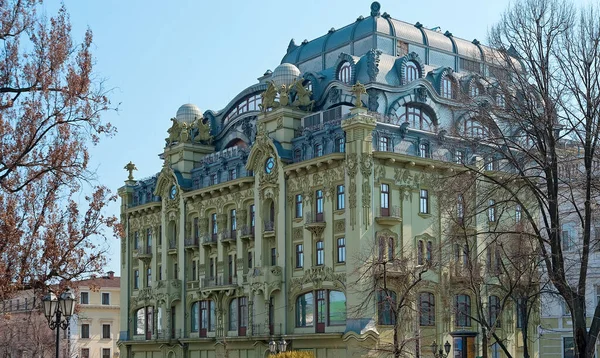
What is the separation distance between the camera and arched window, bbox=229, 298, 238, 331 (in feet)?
218

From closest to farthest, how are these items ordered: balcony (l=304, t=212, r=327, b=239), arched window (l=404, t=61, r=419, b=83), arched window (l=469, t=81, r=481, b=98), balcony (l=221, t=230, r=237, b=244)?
arched window (l=469, t=81, r=481, b=98) → balcony (l=304, t=212, r=327, b=239) → arched window (l=404, t=61, r=419, b=83) → balcony (l=221, t=230, r=237, b=244)

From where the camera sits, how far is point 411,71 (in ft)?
214

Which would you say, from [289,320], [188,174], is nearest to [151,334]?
[188,174]

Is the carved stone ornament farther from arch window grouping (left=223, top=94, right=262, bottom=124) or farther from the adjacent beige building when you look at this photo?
the adjacent beige building

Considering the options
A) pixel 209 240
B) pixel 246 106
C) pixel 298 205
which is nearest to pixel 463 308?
pixel 298 205

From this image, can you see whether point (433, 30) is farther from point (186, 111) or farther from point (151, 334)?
point (151, 334)

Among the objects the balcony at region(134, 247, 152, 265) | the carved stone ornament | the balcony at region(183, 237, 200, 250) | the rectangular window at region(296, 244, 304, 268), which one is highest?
the balcony at region(183, 237, 200, 250)

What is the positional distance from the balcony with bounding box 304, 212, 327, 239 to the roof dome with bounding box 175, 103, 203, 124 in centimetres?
1918

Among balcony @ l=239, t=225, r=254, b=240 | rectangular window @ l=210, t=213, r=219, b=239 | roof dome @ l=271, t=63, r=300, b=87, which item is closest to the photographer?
balcony @ l=239, t=225, r=254, b=240

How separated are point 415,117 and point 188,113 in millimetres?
20288

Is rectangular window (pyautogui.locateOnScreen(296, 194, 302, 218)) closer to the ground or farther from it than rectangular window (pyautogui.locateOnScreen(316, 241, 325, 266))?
farther from it

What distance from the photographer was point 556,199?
27.2 meters

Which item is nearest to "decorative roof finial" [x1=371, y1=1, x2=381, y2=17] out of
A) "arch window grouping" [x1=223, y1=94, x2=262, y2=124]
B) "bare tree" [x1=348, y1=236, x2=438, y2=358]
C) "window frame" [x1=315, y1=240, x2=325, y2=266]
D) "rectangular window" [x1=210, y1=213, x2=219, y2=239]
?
"arch window grouping" [x1=223, y1=94, x2=262, y2=124]

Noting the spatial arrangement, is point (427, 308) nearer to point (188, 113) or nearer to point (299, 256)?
point (299, 256)
